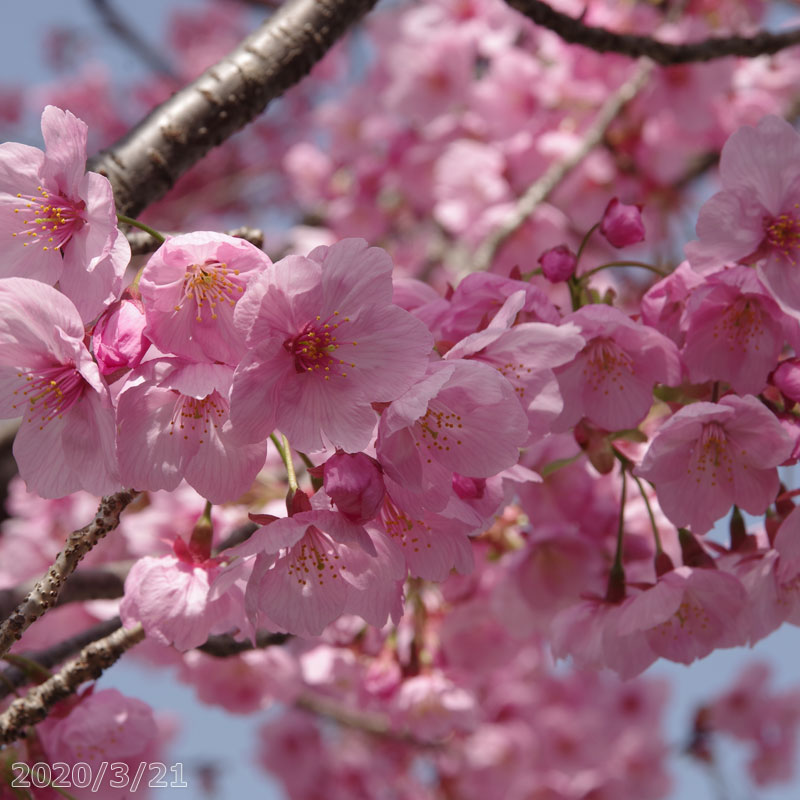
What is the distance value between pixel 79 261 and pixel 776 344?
0.96m

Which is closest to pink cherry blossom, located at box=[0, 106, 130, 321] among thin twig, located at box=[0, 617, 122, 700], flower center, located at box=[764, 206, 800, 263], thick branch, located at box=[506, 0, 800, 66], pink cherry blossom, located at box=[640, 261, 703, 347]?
thin twig, located at box=[0, 617, 122, 700]

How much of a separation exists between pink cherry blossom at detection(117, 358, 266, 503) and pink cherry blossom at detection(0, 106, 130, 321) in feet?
0.39

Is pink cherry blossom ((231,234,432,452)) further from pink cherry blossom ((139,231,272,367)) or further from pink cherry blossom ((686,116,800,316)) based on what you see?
pink cherry blossom ((686,116,800,316))

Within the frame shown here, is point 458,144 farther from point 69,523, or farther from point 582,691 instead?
point 582,691

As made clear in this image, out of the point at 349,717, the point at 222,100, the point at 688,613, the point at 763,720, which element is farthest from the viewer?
the point at 763,720

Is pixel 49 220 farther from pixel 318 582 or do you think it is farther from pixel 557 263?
pixel 557 263

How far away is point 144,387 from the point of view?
923 millimetres

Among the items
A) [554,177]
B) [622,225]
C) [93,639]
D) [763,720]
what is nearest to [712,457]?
[622,225]

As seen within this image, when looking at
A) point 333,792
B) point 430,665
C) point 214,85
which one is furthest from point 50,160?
point 333,792

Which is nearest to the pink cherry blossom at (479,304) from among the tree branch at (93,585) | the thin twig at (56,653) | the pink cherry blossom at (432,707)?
the thin twig at (56,653)

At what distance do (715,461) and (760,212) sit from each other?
36cm

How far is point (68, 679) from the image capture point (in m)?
1.19

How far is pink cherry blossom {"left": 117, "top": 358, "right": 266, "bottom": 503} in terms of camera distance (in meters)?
0.92

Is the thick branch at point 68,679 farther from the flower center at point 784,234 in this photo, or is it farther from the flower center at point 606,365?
the flower center at point 784,234
